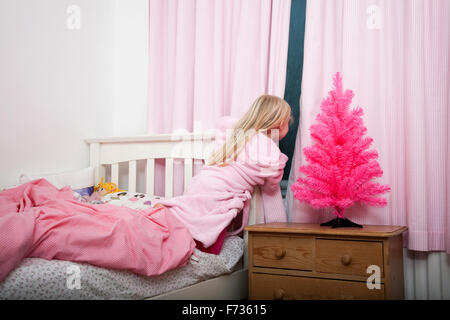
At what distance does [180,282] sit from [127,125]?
4.44 feet

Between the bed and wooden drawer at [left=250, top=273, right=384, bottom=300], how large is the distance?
0.47 feet

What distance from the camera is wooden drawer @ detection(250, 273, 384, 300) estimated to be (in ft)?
4.09

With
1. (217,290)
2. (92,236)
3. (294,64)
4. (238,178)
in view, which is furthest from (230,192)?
(294,64)

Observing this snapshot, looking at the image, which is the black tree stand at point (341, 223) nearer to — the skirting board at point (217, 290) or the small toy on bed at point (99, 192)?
the skirting board at point (217, 290)

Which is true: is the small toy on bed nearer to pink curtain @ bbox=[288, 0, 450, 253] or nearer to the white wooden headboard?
the white wooden headboard

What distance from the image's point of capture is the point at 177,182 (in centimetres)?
204

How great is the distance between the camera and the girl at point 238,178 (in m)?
1.45

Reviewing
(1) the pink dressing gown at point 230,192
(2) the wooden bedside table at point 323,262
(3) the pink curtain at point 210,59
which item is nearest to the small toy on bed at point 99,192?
(3) the pink curtain at point 210,59

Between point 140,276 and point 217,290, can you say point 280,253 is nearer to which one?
point 217,290

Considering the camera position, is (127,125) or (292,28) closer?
(292,28)

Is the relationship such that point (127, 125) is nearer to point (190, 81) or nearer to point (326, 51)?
point (190, 81)

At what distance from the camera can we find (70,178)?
6.29 feet

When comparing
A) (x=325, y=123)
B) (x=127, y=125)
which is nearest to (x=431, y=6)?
(x=325, y=123)

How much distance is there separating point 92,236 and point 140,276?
21 centimetres
